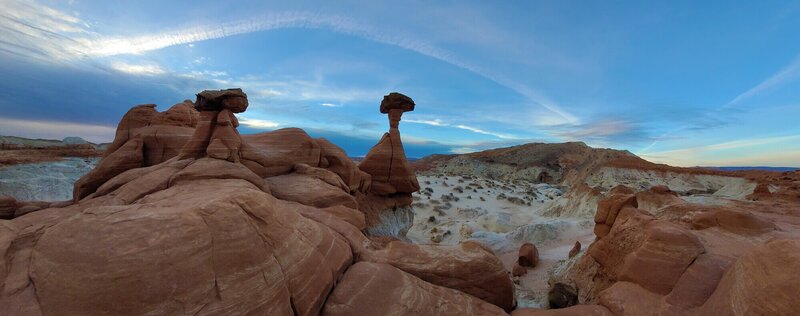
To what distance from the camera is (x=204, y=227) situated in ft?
13.9

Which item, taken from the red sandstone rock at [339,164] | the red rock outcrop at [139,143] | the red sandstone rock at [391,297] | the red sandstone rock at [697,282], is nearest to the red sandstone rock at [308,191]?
the red sandstone rock at [339,164]

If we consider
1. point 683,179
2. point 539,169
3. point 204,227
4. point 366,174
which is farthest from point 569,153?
point 204,227

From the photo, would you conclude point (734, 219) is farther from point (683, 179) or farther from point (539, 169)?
point (539, 169)

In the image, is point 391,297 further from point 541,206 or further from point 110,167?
point 541,206

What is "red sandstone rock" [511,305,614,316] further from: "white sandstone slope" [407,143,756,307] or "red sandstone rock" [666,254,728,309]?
"white sandstone slope" [407,143,756,307]

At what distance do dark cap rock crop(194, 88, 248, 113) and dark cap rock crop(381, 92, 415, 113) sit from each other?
817 centimetres

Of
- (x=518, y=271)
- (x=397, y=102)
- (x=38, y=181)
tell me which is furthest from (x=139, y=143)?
(x=38, y=181)

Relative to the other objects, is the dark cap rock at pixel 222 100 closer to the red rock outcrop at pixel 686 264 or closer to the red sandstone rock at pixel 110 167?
the red sandstone rock at pixel 110 167

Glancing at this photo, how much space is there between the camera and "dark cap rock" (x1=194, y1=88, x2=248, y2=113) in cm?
988

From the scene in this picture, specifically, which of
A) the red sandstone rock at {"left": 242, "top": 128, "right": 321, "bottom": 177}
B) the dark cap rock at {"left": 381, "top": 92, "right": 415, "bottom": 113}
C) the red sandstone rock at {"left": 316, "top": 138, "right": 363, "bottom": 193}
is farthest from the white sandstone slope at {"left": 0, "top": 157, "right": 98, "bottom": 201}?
the dark cap rock at {"left": 381, "top": 92, "right": 415, "bottom": 113}

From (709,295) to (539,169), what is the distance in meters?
61.5

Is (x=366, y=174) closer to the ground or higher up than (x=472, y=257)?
higher up

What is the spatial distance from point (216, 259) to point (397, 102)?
13625mm

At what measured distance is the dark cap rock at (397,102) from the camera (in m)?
16.8
